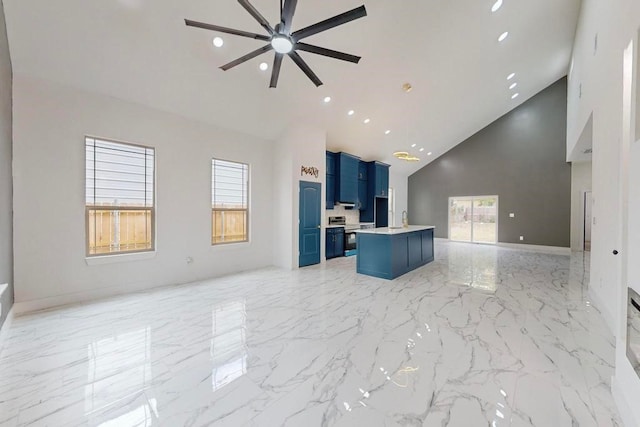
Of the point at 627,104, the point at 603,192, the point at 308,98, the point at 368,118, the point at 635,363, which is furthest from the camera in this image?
the point at 368,118

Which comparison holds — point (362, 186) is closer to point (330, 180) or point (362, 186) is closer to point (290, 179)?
point (330, 180)

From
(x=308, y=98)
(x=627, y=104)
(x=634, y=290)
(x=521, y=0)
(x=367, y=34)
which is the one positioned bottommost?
(x=634, y=290)

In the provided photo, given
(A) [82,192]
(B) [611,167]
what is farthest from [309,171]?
(B) [611,167]

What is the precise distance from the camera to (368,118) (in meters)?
6.43

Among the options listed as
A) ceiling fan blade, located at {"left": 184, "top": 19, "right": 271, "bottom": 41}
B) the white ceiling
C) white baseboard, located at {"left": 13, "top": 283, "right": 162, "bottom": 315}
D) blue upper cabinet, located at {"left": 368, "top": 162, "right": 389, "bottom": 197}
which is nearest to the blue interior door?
the white ceiling

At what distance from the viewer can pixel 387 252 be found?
15.7 feet

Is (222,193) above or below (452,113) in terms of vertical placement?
below

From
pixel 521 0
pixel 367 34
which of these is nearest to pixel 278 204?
pixel 367 34

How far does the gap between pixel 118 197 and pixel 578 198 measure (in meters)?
11.8

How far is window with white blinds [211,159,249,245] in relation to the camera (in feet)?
16.8

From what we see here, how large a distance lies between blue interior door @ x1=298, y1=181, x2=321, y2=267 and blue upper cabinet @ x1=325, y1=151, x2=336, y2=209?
979 millimetres

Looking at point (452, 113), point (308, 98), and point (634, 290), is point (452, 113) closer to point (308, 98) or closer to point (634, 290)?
point (308, 98)

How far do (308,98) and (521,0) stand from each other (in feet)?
12.9

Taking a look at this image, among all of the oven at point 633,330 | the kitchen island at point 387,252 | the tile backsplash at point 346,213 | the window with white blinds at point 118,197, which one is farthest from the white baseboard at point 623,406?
the tile backsplash at point 346,213
